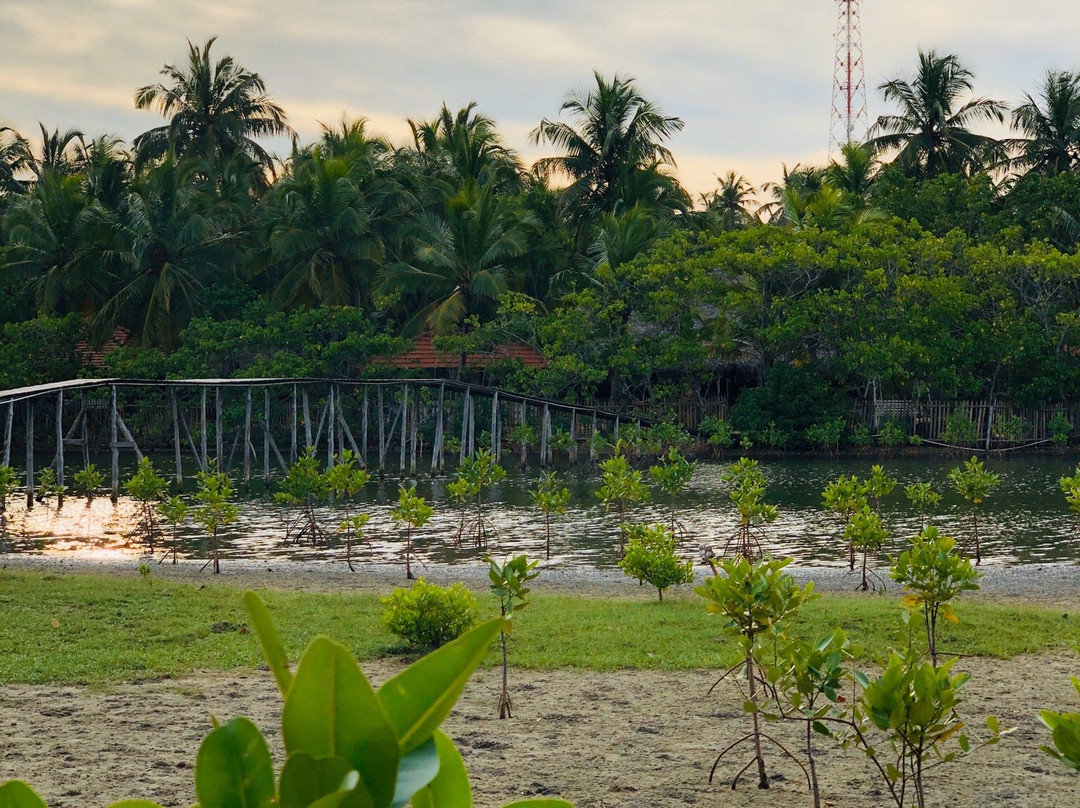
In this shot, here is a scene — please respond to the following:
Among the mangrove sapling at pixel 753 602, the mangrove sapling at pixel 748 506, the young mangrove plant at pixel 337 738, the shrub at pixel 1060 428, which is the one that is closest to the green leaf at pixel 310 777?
the young mangrove plant at pixel 337 738

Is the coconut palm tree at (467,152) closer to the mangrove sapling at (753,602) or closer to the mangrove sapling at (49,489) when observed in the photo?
the mangrove sapling at (49,489)

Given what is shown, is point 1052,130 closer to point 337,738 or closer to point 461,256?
point 461,256

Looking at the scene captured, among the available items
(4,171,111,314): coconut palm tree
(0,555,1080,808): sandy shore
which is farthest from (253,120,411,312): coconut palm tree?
(0,555,1080,808): sandy shore

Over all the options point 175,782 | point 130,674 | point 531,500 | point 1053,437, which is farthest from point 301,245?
point 175,782

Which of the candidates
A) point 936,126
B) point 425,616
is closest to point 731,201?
point 936,126

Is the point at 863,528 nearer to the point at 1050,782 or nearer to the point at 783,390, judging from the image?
the point at 1050,782

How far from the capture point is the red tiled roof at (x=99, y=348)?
35.5 m

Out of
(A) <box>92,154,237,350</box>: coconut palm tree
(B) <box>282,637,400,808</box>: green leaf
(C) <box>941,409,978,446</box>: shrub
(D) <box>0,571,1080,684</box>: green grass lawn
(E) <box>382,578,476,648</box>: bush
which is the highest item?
(A) <box>92,154,237,350</box>: coconut palm tree

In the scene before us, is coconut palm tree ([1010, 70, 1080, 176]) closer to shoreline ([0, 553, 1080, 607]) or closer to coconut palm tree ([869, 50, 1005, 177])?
coconut palm tree ([869, 50, 1005, 177])

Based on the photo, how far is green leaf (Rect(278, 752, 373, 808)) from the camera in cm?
98

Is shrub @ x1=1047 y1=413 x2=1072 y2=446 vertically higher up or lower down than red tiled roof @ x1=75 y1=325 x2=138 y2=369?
lower down

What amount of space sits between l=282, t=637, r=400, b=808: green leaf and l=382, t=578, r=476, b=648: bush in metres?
7.72

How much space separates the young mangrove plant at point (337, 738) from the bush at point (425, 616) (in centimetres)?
763

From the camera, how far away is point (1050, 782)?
5.56 meters
